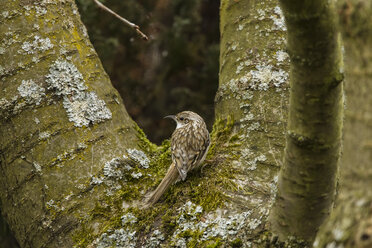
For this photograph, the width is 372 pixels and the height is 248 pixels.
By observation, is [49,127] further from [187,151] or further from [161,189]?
[187,151]

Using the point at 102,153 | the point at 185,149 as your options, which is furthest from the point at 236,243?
the point at 185,149

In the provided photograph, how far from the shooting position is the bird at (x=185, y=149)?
2709mm

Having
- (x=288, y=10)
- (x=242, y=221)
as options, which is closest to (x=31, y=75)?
(x=242, y=221)

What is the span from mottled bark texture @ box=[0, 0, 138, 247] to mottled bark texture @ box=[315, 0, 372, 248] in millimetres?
1747

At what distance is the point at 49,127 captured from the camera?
266 centimetres

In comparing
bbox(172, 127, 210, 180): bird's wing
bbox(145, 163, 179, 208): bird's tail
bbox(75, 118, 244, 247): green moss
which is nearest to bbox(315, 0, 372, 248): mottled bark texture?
bbox(75, 118, 244, 247): green moss

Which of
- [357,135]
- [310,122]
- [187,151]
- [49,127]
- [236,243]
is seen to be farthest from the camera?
[187,151]

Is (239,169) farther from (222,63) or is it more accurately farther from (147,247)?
(222,63)

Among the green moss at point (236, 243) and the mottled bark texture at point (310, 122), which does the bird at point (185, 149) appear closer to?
the green moss at point (236, 243)

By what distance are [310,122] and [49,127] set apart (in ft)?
5.30

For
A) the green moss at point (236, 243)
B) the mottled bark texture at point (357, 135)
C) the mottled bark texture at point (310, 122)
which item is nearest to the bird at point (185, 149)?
the green moss at point (236, 243)

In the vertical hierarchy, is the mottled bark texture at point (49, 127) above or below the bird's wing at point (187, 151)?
above

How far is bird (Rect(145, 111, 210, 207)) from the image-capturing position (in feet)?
8.89

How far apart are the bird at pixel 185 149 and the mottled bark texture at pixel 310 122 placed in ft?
2.70
